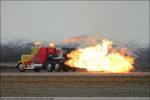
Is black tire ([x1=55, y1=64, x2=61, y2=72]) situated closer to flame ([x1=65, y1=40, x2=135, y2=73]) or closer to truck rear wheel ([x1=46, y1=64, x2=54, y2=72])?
truck rear wheel ([x1=46, y1=64, x2=54, y2=72])

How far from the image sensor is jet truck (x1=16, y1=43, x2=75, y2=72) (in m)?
41.5

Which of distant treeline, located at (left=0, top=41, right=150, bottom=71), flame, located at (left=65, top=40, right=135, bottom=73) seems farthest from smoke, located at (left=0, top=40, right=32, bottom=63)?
flame, located at (left=65, top=40, right=135, bottom=73)

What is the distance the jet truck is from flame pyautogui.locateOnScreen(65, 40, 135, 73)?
2.21 ft

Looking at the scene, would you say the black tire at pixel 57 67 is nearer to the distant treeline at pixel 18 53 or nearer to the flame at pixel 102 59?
the flame at pixel 102 59

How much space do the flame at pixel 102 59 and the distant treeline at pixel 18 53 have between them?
23.4 feet

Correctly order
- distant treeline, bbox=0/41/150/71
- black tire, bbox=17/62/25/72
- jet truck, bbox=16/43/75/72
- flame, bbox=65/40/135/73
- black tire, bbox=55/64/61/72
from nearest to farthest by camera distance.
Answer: flame, bbox=65/40/135/73 < black tire, bbox=55/64/61/72 < jet truck, bbox=16/43/75/72 < black tire, bbox=17/62/25/72 < distant treeline, bbox=0/41/150/71

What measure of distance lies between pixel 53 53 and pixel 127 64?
27.7ft

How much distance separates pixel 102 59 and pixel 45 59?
21.5ft

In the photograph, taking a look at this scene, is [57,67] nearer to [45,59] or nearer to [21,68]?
[45,59]

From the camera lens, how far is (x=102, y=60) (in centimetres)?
3912

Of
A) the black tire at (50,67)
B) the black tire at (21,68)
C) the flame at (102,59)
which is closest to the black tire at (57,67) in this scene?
the black tire at (50,67)

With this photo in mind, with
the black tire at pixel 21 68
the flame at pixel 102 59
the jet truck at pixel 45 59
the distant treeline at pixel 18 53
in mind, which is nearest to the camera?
the flame at pixel 102 59

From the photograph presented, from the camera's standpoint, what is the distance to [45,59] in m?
42.7

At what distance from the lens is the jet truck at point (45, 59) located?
41500 millimetres
